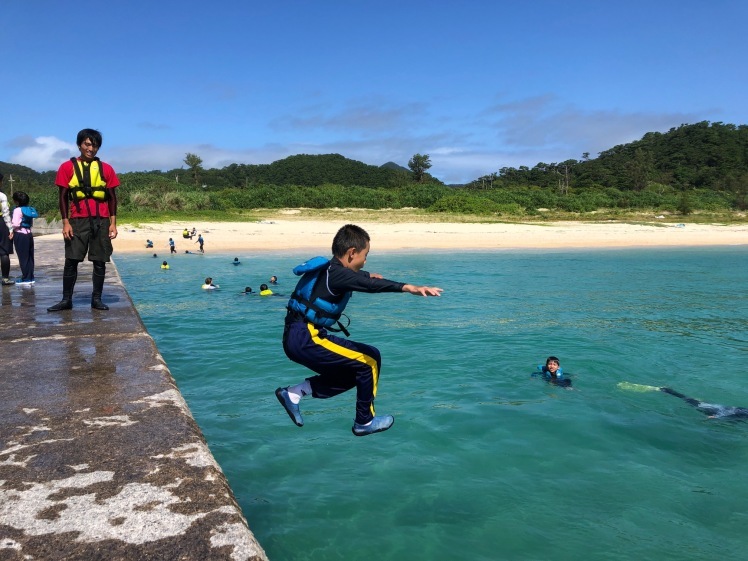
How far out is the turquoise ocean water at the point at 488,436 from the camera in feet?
15.3

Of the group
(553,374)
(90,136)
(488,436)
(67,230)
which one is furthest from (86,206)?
(553,374)

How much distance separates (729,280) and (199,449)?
22.4 meters

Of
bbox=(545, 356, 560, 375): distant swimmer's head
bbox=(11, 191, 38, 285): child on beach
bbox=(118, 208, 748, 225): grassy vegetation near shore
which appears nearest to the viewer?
bbox=(545, 356, 560, 375): distant swimmer's head

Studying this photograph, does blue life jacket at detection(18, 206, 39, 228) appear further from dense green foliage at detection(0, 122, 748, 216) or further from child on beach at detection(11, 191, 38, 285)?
dense green foliage at detection(0, 122, 748, 216)

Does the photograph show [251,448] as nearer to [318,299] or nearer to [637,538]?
[318,299]

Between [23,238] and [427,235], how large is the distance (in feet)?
94.5

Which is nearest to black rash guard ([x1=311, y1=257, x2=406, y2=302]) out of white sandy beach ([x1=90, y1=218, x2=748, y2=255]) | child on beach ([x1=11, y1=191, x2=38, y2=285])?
child on beach ([x1=11, y1=191, x2=38, y2=285])

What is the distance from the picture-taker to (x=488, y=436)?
6.74 metres

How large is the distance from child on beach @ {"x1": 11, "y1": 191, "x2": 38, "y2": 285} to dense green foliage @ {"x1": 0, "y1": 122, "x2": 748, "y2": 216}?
3323 centimetres

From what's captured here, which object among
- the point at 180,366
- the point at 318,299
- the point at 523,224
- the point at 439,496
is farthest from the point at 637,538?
the point at 523,224

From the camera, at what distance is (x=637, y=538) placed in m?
4.68

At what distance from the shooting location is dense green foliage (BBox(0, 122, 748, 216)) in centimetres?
5088

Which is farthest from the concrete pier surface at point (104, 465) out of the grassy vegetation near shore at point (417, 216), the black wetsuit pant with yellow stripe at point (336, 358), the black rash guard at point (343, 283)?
the grassy vegetation near shore at point (417, 216)

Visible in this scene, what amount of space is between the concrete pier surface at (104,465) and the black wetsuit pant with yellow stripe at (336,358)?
2.83 feet
